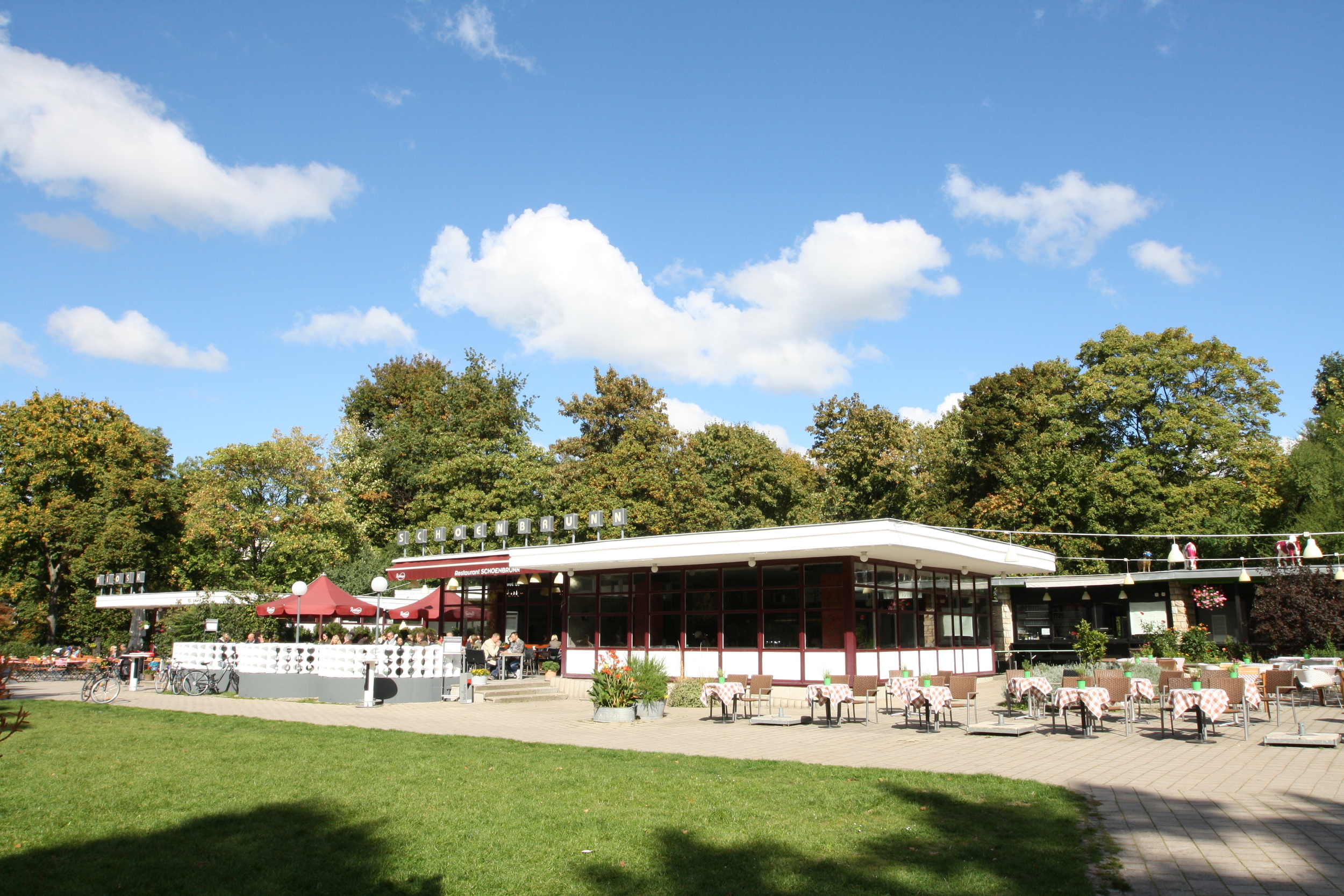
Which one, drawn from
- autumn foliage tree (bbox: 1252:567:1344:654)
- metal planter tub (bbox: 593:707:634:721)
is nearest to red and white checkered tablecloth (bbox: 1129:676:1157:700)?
metal planter tub (bbox: 593:707:634:721)

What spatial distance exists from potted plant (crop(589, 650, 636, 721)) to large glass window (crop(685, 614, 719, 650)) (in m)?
4.03

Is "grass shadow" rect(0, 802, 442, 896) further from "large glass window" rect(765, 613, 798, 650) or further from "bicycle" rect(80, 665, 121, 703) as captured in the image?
"bicycle" rect(80, 665, 121, 703)

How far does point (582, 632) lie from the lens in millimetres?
21375

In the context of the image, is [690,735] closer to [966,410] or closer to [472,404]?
[966,410]

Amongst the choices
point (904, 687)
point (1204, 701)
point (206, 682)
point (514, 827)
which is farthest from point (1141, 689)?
point (206, 682)

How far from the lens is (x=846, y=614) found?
17500mm

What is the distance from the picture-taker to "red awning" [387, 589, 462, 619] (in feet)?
87.4

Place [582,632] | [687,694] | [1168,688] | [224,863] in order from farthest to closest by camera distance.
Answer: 1. [582,632]
2. [687,694]
3. [1168,688]
4. [224,863]

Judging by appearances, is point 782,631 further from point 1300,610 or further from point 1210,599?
point 1210,599

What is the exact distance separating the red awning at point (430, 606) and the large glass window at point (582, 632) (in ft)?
20.4

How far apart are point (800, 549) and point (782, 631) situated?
2.58 metres

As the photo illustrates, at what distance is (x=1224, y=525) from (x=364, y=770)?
35275 mm

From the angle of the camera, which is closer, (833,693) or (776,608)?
(833,693)

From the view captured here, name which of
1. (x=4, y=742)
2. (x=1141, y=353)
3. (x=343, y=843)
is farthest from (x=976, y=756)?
(x=1141, y=353)
